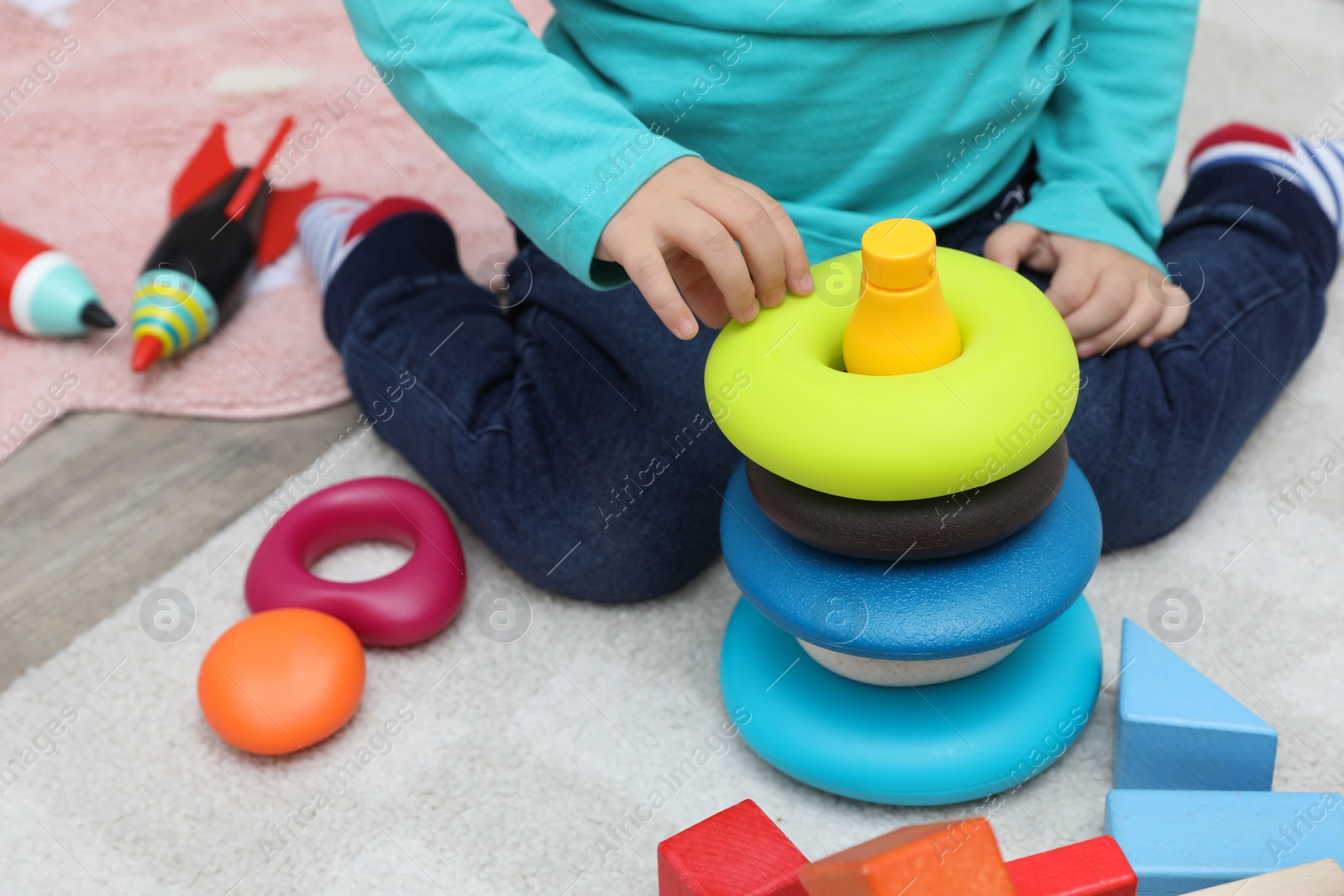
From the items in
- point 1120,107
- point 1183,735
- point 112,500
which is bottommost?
point 112,500

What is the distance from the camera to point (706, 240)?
27.8 inches

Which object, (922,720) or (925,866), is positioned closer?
(925,866)

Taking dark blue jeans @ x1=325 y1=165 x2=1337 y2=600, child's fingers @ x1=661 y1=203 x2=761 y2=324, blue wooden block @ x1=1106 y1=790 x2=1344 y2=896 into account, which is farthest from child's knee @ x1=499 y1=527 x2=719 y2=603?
blue wooden block @ x1=1106 y1=790 x2=1344 y2=896

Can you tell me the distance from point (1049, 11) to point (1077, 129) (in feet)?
0.32

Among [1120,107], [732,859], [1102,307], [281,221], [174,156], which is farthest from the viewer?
[174,156]

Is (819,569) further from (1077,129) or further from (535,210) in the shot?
(1077,129)

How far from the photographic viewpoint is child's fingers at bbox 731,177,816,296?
0.72 metres

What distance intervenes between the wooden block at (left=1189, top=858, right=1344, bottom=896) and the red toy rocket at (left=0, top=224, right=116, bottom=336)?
1024mm

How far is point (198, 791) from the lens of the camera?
0.79 metres

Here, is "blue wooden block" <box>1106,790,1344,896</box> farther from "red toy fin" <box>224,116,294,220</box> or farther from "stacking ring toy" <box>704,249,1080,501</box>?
"red toy fin" <box>224,116,294,220</box>

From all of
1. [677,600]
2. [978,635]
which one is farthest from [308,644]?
[978,635]

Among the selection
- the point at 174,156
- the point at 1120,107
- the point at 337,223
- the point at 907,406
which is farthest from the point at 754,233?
the point at 174,156

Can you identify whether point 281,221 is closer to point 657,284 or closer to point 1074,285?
point 657,284

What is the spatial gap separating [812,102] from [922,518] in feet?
1.22
